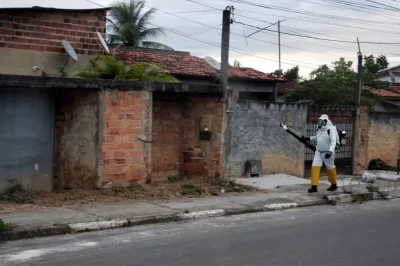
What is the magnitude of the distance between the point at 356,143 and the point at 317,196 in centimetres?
587

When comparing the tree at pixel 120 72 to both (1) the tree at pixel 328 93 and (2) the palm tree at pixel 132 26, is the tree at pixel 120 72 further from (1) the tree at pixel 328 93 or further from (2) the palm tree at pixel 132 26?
(2) the palm tree at pixel 132 26

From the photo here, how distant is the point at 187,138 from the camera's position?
13766 millimetres

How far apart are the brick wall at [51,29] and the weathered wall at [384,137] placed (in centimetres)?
988

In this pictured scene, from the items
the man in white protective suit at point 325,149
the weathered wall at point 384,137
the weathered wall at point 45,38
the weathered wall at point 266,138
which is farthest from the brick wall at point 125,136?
the weathered wall at point 384,137

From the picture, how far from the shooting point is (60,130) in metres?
11.5

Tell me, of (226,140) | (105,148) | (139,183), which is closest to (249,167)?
(226,140)

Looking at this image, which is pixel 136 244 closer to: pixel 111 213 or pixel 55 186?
pixel 111 213

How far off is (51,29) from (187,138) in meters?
4.08

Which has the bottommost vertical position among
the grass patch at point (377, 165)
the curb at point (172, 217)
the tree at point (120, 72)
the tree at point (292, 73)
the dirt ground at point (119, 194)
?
the curb at point (172, 217)

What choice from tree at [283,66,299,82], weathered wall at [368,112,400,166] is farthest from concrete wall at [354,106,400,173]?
tree at [283,66,299,82]

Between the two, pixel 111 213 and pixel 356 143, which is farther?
pixel 356 143

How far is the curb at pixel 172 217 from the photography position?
8.09m

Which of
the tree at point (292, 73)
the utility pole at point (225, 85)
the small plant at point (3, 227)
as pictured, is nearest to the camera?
the small plant at point (3, 227)

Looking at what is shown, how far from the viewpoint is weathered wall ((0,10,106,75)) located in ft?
40.4
